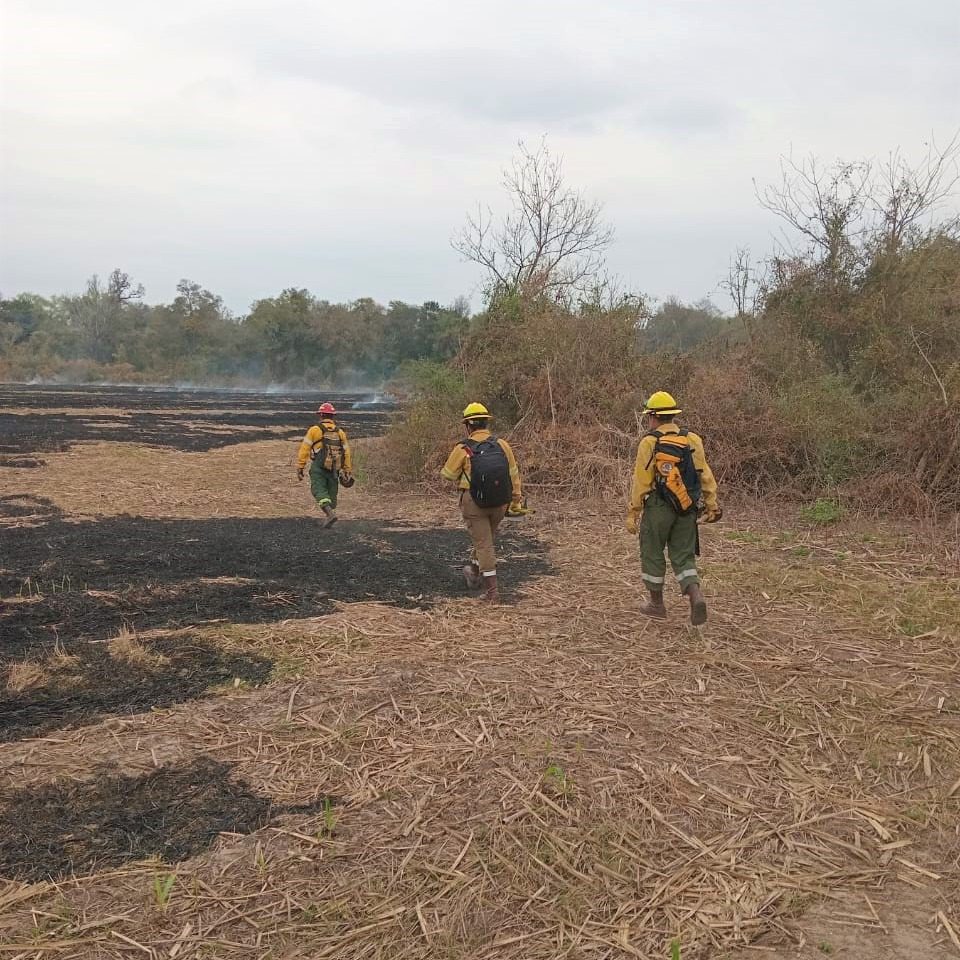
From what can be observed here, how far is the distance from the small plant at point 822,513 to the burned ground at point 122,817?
8800mm

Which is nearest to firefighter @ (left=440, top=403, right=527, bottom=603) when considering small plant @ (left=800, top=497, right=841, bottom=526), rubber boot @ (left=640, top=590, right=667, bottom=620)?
rubber boot @ (left=640, top=590, right=667, bottom=620)

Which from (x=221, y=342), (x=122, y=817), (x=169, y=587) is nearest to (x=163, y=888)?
(x=122, y=817)

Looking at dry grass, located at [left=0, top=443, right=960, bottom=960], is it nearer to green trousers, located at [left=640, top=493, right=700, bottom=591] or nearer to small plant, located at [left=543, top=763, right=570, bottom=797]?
small plant, located at [left=543, top=763, right=570, bottom=797]

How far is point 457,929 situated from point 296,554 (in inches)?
283

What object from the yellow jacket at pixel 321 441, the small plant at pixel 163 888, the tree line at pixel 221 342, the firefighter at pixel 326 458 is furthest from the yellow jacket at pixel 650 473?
the tree line at pixel 221 342

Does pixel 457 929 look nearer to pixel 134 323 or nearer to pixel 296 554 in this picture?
pixel 296 554

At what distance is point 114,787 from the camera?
4137 mm

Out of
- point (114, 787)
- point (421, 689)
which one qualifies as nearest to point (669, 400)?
point (421, 689)

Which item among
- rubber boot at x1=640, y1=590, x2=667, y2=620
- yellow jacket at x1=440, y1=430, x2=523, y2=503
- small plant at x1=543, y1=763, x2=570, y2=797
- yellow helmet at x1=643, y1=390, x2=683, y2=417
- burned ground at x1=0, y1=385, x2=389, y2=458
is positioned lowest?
burned ground at x1=0, y1=385, x2=389, y2=458

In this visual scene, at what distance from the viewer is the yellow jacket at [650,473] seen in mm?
6473

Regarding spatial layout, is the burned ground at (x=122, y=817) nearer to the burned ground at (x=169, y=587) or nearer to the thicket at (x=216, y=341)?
the burned ground at (x=169, y=587)

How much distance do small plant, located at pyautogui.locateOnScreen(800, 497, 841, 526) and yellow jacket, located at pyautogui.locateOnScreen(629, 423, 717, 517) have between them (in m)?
5.16

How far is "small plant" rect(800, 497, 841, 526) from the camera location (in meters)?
11.0

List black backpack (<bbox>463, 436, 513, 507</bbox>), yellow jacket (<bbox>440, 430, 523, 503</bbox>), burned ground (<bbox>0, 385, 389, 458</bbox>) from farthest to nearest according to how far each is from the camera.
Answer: burned ground (<bbox>0, 385, 389, 458</bbox>) → yellow jacket (<bbox>440, 430, 523, 503</bbox>) → black backpack (<bbox>463, 436, 513, 507</bbox>)
